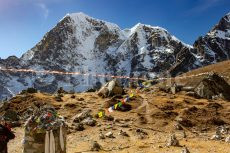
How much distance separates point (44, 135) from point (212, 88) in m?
47.1

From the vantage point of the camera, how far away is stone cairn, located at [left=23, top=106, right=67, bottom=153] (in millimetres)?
19781

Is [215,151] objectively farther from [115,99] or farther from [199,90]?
[199,90]

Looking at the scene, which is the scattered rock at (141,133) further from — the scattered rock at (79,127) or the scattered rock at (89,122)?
the scattered rock at (79,127)

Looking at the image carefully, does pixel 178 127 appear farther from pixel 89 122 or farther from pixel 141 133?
pixel 89 122

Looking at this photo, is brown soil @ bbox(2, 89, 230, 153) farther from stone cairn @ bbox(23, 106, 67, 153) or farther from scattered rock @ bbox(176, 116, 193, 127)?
stone cairn @ bbox(23, 106, 67, 153)

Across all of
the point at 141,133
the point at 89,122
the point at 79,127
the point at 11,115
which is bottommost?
the point at 141,133

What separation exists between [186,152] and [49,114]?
8682mm

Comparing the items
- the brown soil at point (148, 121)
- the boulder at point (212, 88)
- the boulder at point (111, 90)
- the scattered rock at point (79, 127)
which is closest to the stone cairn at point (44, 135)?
the brown soil at point (148, 121)

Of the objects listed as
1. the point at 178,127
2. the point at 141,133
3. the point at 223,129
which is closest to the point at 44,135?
the point at 141,133

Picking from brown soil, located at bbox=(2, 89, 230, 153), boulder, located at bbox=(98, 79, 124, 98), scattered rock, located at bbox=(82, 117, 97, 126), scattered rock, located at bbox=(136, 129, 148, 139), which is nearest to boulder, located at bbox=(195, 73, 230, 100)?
brown soil, located at bbox=(2, 89, 230, 153)

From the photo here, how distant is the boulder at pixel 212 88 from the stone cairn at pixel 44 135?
4148 cm

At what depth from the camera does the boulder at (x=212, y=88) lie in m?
60.2

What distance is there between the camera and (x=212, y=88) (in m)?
63.2

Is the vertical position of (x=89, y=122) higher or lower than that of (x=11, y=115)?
lower
